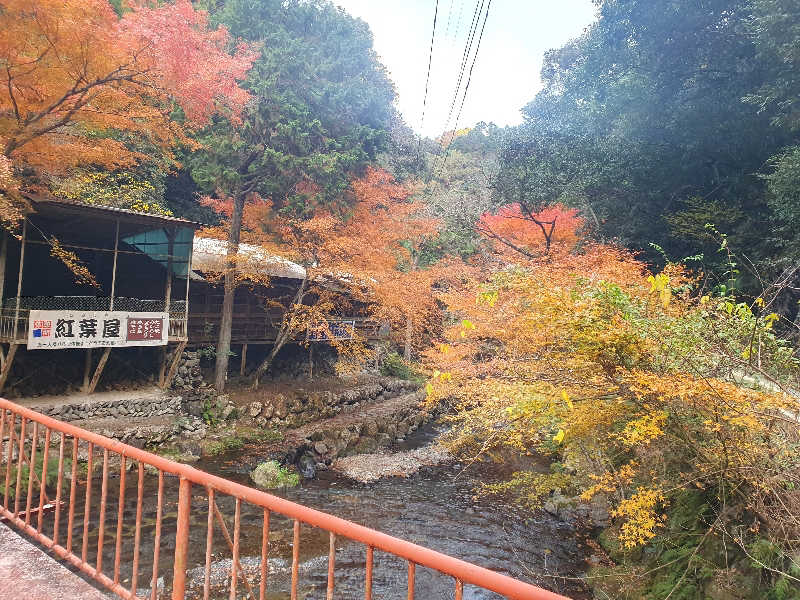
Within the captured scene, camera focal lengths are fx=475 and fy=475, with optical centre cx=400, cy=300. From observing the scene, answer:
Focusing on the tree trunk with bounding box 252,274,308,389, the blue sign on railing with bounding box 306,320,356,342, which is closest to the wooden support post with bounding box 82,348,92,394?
the tree trunk with bounding box 252,274,308,389

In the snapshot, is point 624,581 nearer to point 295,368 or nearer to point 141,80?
point 141,80

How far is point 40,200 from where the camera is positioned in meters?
10.6

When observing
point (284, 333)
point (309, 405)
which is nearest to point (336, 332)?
point (284, 333)

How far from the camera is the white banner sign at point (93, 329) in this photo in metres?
11.3

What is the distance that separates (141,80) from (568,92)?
16.1 m

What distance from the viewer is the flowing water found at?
754cm

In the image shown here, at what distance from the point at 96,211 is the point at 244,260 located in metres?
4.54

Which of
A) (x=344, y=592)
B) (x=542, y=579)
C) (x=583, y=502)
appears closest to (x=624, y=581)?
(x=542, y=579)

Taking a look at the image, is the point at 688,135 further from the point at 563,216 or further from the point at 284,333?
the point at 284,333

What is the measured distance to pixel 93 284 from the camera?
543 inches

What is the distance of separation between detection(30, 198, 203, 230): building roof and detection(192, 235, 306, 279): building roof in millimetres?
2584

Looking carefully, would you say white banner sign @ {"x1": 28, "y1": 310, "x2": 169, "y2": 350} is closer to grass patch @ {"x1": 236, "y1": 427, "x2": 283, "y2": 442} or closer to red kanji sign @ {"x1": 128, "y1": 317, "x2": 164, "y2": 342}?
red kanji sign @ {"x1": 128, "y1": 317, "x2": 164, "y2": 342}

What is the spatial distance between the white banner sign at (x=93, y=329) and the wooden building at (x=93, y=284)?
20mm

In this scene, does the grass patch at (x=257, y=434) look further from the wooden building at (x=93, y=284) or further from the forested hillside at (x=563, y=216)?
the forested hillside at (x=563, y=216)
